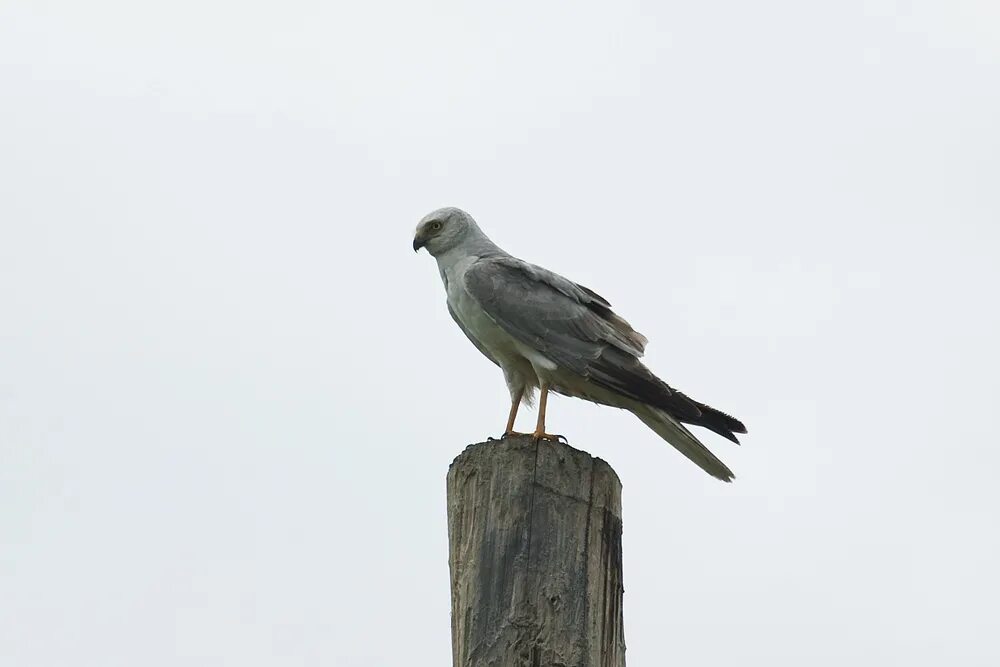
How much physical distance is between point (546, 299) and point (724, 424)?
129 cm

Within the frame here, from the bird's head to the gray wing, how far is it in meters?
0.59

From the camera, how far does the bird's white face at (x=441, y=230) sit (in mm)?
8289

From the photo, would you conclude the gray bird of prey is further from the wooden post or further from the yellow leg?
the wooden post

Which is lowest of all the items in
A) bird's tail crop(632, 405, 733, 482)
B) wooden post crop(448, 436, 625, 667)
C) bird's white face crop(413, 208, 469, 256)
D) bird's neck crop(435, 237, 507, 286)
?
wooden post crop(448, 436, 625, 667)

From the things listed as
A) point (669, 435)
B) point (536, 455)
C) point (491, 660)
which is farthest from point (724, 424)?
point (491, 660)

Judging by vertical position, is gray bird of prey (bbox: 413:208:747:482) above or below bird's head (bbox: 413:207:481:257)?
below

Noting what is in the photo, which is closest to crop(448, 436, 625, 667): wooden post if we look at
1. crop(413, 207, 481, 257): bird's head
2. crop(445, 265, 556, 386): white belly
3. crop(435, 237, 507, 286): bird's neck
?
crop(445, 265, 556, 386): white belly

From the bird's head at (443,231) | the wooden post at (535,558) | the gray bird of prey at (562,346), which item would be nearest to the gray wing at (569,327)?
the gray bird of prey at (562,346)

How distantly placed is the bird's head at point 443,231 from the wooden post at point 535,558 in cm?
385

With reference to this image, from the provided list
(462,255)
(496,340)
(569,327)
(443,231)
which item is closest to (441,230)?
(443,231)

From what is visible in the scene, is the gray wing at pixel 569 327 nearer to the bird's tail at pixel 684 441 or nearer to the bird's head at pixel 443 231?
the bird's tail at pixel 684 441

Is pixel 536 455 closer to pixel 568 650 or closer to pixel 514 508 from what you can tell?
pixel 514 508

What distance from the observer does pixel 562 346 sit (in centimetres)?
734

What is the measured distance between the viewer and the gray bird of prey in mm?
7191
